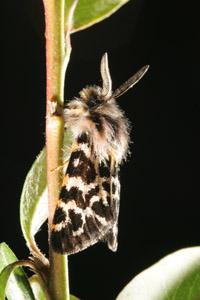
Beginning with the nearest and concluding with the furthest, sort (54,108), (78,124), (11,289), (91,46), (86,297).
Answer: (54,108)
(11,289)
(78,124)
(86,297)
(91,46)

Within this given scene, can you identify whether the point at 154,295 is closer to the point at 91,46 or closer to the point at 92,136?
the point at 92,136

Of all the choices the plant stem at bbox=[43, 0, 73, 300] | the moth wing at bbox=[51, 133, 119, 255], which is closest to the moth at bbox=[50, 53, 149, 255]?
the moth wing at bbox=[51, 133, 119, 255]

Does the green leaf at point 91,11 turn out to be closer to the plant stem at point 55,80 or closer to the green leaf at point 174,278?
the plant stem at point 55,80

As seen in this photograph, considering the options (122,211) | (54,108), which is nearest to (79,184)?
(54,108)

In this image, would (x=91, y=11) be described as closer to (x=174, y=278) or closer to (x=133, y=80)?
(x=133, y=80)

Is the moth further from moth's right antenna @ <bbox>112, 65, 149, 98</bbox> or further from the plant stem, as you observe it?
the plant stem

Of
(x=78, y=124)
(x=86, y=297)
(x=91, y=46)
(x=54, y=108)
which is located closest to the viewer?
(x=54, y=108)
